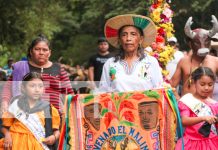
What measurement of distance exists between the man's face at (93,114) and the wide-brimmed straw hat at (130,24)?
3.73ft

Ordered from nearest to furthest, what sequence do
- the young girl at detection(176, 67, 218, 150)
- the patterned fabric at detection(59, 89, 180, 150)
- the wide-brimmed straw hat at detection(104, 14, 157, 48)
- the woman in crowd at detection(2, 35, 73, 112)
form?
the patterned fabric at detection(59, 89, 180, 150) < the young girl at detection(176, 67, 218, 150) < the wide-brimmed straw hat at detection(104, 14, 157, 48) < the woman in crowd at detection(2, 35, 73, 112)

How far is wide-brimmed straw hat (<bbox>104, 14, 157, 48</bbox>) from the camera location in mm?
8070

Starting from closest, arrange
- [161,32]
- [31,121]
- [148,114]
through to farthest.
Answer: [148,114], [31,121], [161,32]

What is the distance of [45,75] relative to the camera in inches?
331

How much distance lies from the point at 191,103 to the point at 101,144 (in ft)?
3.47

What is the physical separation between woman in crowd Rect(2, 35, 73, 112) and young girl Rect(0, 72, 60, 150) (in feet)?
1.10

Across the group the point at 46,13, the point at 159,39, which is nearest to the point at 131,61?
the point at 159,39

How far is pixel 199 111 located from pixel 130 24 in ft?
4.35

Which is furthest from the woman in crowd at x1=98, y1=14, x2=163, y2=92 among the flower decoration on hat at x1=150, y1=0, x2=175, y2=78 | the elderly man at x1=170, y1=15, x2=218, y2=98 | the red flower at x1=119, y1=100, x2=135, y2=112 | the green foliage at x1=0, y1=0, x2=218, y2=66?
the green foliage at x1=0, y1=0, x2=218, y2=66

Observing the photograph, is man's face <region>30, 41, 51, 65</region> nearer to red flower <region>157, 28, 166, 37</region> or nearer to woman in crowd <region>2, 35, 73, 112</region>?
woman in crowd <region>2, 35, 73, 112</region>

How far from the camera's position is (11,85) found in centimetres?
843

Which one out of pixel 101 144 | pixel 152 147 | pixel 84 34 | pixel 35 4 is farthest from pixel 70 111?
pixel 84 34

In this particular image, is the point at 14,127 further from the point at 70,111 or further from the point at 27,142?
the point at 70,111

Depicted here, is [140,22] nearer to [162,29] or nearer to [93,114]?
[93,114]
